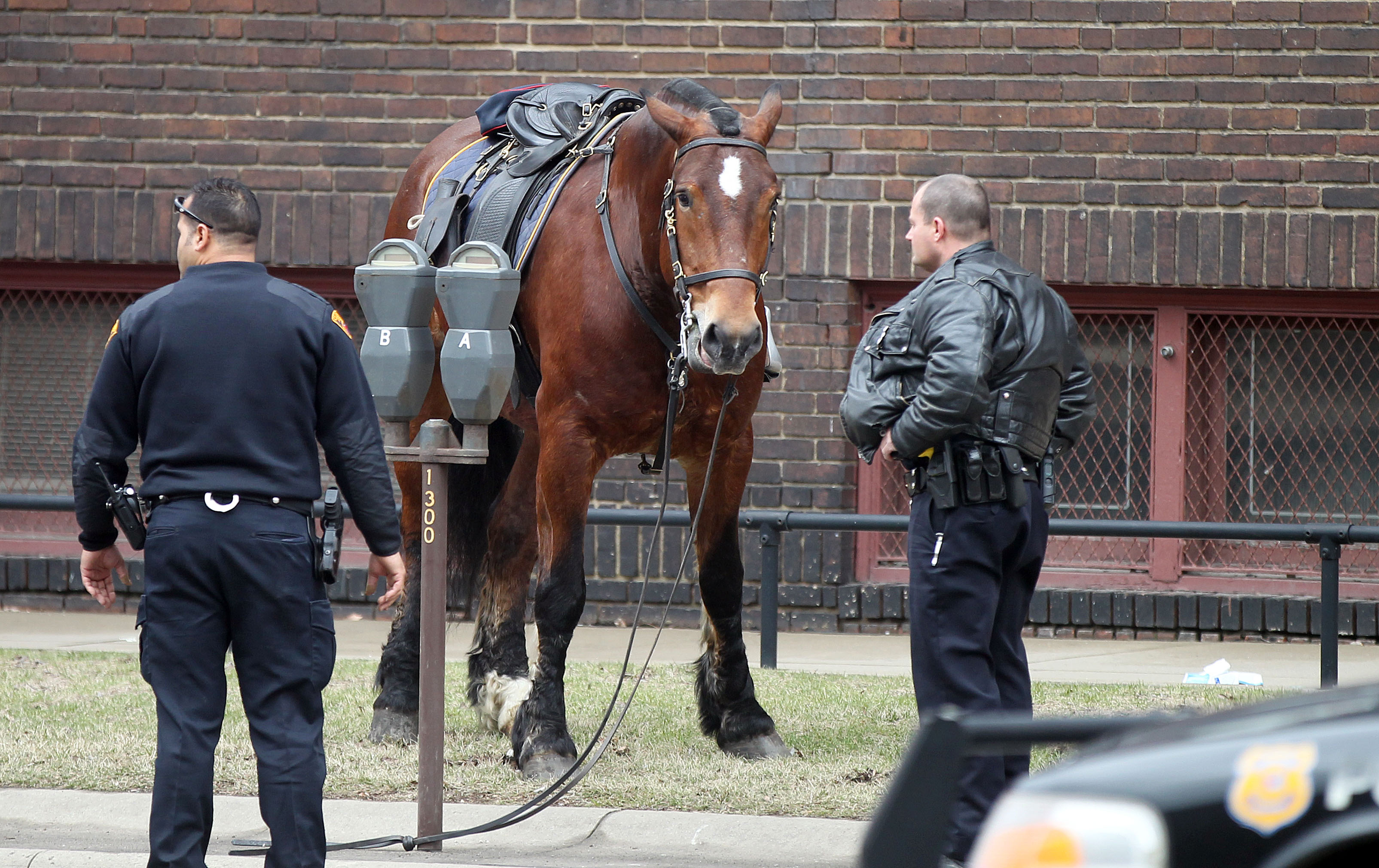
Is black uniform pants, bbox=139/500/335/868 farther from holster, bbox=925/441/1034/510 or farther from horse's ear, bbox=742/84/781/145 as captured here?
horse's ear, bbox=742/84/781/145

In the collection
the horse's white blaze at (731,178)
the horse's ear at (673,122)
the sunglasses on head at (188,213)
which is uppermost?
the horse's ear at (673,122)

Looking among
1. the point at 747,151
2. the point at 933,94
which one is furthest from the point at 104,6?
the point at 747,151

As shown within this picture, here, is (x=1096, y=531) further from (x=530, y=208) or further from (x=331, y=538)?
(x=331, y=538)

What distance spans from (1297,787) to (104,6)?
9.63 meters

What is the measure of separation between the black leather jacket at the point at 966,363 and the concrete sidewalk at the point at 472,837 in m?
1.24

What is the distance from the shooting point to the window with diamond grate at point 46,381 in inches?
408

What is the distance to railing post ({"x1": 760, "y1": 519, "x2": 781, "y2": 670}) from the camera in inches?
325

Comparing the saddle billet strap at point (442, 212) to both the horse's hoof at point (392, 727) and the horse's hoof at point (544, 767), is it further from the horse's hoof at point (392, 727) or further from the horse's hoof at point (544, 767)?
the horse's hoof at point (544, 767)

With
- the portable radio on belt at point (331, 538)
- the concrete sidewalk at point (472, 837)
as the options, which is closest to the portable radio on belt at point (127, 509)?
the portable radio on belt at point (331, 538)

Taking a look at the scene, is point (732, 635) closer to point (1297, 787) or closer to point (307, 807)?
point (307, 807)

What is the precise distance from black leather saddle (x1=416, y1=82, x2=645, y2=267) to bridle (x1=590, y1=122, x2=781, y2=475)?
1.63ft

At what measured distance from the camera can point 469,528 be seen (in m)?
7.36

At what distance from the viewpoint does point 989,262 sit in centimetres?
492

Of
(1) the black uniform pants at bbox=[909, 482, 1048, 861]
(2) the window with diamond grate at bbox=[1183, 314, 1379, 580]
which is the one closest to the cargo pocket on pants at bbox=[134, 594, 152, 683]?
(1) the black uniform pants at bbox=[909, 482, 1048, 861]
